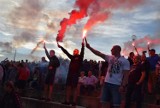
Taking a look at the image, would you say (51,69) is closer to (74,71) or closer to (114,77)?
(74,71)

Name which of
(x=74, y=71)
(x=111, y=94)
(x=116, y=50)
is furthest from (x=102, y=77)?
(x=116, y=50)

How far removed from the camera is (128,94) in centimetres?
1357

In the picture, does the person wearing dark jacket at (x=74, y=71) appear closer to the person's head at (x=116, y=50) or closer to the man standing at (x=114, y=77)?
the man standing at (x=114, y=77)

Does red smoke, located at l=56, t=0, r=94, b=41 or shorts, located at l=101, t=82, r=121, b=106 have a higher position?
red smoke, located at l=56, t=0, r=94, b=41

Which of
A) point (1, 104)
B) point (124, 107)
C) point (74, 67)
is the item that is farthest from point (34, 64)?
point (1, 104)

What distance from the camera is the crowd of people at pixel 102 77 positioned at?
12266 millimetres

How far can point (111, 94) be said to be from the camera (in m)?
12.3

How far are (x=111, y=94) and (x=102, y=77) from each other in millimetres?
1652

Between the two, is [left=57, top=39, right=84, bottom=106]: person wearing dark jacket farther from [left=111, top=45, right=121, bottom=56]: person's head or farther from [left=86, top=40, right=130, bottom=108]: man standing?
[left=111, top=45, right=121, bottom=56]: person's head

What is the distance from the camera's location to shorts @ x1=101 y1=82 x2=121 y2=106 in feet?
39.7

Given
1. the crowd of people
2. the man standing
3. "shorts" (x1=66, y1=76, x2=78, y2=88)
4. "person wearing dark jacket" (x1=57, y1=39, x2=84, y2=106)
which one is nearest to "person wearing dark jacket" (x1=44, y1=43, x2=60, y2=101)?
the crowd of people

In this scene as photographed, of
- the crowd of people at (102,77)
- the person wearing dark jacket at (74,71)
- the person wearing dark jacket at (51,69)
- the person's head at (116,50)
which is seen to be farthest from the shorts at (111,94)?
the person wearing dark jacket at (51,69)

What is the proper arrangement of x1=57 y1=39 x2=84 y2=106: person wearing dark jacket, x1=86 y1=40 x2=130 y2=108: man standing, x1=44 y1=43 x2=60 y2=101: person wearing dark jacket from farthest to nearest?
x1=44 y1=43 x2=60 y2=101: person wearing dark jacket < x1=57 y1=39 x2=84 y2=106: person wearing dark jacket < x1=86 y1=40 x2=130 y2=108: man standing

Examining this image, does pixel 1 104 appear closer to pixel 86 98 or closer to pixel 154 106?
pixel 154 106
